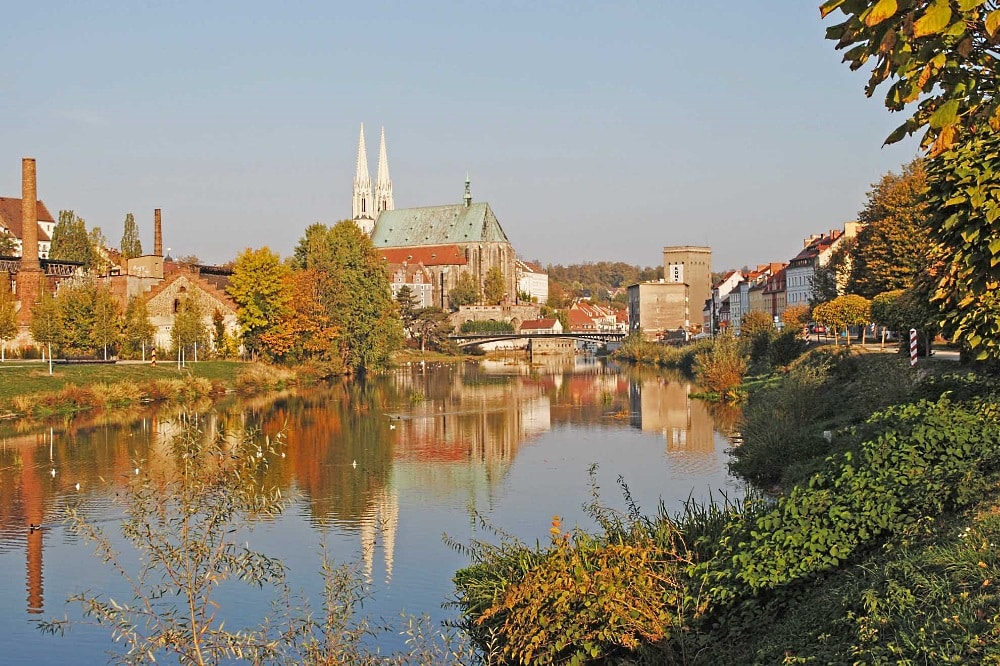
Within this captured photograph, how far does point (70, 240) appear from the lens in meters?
79.4

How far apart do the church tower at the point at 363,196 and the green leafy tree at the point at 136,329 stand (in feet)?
324

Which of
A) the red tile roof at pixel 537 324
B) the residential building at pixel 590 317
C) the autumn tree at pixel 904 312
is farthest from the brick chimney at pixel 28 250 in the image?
the residential building at pixel 590 317

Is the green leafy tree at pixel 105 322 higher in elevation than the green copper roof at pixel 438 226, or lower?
lower

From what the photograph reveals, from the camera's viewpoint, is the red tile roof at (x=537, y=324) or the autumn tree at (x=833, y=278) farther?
the red tile roof at (x=537, y=324)

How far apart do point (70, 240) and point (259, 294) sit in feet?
110

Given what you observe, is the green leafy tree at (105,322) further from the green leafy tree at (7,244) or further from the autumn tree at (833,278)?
the autumn tree at (833,278)

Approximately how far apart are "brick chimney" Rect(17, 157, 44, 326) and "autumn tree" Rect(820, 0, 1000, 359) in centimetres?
5438

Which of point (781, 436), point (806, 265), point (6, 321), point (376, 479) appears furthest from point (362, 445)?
point (806, 265)

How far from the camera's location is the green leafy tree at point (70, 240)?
7862cm

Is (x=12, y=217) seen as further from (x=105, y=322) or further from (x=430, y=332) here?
(x=105, y=322)

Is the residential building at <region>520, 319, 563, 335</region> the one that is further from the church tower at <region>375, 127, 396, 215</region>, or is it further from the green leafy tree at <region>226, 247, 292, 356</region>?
the green leafy tree at <region>226, 247, 292, 356</region>

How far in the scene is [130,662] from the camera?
727 cm

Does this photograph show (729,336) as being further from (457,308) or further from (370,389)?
(457,308)

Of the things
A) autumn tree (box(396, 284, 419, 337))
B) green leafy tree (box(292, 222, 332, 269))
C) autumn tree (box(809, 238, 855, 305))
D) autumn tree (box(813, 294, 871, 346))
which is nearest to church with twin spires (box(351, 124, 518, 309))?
autumn tree (box(396, 284, 419, 337))
